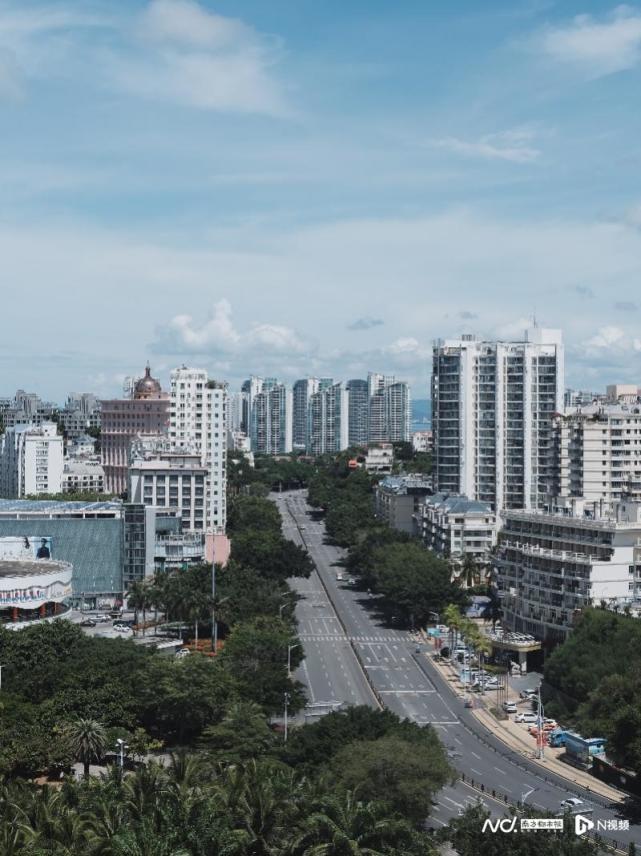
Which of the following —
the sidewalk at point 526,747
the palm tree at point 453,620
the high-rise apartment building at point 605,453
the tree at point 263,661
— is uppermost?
the high-rise apartment building at point 605,453

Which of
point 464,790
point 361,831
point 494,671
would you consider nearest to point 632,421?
point 494,671

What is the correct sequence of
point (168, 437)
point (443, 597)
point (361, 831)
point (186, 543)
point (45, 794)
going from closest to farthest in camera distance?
1. point (361, 831)
2. point (45, 794)
3. point (443, 597)
4. point (186, 543)
5. point (168, 437)

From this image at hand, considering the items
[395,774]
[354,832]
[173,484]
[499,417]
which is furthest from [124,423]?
[354,832]

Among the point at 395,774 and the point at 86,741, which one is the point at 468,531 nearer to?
the point at 86,741

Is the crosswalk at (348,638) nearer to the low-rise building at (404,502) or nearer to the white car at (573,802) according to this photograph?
the white car at (573,802)

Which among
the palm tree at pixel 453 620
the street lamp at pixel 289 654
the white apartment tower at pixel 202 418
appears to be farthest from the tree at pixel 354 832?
the white apartment tower at pixel 202 418

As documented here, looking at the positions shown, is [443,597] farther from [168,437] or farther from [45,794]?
[45,794]

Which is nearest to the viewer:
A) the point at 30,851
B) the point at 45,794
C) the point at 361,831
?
the point at 30,851
